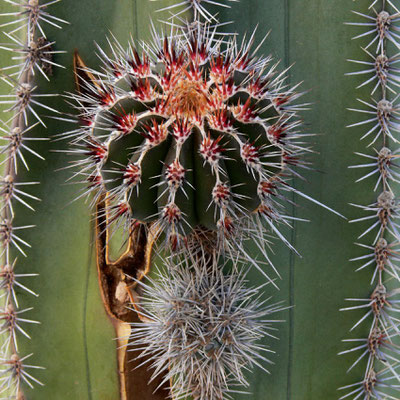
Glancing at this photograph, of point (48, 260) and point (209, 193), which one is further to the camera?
point (48, 260)

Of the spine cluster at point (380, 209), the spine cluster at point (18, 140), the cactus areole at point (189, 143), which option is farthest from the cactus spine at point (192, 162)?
the spine cluster at point (380, 209)

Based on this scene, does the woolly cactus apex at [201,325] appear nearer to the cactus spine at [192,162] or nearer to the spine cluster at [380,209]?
the cactus spine at [192,162]

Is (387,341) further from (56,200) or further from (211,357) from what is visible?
(56,200)

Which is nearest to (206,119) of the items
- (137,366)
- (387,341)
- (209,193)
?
(209,193)

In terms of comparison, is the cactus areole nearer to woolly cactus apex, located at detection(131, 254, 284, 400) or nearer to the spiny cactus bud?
the spiny cactus bud

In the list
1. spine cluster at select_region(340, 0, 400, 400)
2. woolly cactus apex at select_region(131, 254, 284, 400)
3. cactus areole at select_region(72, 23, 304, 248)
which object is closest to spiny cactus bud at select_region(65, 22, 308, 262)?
cactus areole at select_region(72, 23, 304, 248)

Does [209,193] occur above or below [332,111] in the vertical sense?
below

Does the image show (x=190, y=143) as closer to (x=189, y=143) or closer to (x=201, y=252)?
(x=189, y=143)

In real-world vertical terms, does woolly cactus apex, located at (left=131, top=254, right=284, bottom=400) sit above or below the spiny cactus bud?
below
